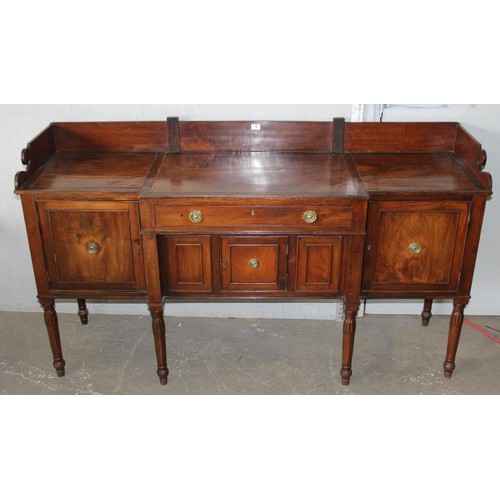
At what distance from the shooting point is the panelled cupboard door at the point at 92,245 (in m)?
2.70

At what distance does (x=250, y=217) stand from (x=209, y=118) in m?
0.88

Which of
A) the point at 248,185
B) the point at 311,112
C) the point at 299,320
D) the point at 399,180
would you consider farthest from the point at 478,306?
the point at 248,185

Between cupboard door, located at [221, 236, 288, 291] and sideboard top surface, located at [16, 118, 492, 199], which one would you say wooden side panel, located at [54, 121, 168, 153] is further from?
cupboard door, located at [221, 236, 288, 291]

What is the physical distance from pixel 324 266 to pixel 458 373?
3.30 ft

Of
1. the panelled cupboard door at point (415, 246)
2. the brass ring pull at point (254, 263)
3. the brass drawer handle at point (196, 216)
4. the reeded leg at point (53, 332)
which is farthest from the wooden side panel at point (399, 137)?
the reeded leg at point (53, 332)

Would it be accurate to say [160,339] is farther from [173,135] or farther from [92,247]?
[173,135]

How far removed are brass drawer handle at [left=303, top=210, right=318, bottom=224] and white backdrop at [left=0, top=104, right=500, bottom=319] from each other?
84cm

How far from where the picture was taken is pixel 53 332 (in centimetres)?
306

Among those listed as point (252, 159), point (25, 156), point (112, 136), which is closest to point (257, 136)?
point (252, 159)

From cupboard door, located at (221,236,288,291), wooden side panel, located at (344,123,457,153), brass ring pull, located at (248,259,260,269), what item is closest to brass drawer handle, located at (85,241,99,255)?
cupboard door, located at (221,236,288,291)

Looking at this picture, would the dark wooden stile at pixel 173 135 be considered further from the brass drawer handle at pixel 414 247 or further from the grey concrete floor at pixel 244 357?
the brass drawer handle at pixel 414 247

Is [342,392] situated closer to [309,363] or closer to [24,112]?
[309,363]

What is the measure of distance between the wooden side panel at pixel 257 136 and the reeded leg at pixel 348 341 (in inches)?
33.0

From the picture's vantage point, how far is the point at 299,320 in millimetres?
3643
